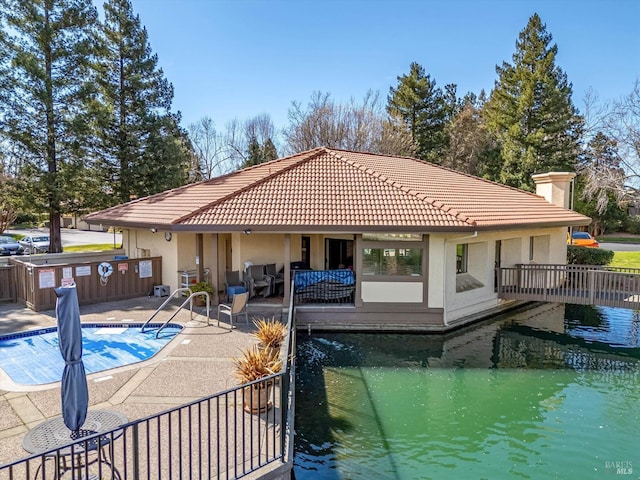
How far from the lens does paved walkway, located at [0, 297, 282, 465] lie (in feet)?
21.5

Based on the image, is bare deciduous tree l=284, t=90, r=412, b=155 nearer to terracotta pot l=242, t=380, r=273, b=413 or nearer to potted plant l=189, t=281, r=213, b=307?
potted plant l=189, t=281, r=213, b=307

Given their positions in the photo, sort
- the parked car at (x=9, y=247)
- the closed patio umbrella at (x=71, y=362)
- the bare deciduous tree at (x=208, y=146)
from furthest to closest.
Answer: the bare deciduous tree at (x=208, y=146) < the parked car at (x=9, y=247) < the closed patio umbrella at (x=71, y=362)

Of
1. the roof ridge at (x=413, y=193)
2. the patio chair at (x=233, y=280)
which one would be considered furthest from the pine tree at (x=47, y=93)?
the roof ridge at (x=413, y=193)

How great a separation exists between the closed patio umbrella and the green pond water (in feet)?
10.7

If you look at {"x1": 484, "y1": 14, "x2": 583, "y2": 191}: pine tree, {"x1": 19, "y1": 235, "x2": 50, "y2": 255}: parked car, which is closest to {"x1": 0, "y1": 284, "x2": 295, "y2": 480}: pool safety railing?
{"x1": 19, "y1": 235, "x2": 50, "y2": 255}: parked car

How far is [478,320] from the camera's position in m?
14.4

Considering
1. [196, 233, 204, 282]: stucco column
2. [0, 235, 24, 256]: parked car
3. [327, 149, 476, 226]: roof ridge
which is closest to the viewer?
[327, 149, 476, 226]: roof ridge

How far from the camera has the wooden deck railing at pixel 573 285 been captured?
43.2 ft

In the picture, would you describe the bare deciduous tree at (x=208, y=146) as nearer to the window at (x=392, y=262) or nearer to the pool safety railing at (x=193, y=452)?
the window at (x=392, y=262)

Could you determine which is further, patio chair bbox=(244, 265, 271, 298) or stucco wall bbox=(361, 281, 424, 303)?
patio chair bbox=(244, 265, 271, 298)

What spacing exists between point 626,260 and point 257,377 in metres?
28.2

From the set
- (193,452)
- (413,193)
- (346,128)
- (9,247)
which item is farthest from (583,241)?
(9,247)

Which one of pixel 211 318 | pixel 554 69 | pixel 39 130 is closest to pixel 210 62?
pixel 39 130

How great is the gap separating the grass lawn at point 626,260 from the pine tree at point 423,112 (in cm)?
1737
